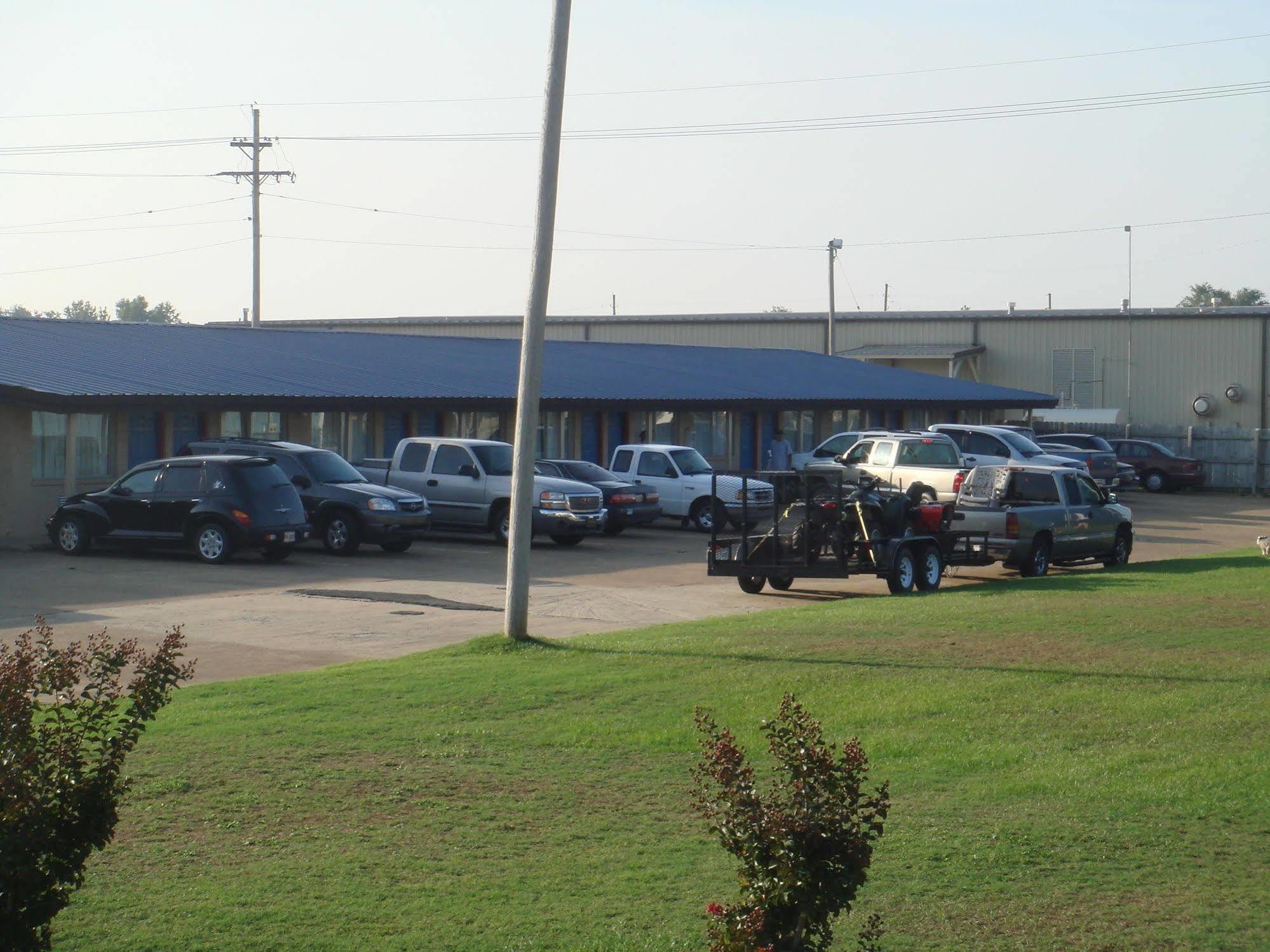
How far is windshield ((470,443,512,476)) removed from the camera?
27.2m

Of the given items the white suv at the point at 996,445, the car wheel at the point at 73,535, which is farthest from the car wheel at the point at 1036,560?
the car wheel at the point at 73,535

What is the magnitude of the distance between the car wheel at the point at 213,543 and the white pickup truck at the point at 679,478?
10259 mm

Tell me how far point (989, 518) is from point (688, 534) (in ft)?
30.8

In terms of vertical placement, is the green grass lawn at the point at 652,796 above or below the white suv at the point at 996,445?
below

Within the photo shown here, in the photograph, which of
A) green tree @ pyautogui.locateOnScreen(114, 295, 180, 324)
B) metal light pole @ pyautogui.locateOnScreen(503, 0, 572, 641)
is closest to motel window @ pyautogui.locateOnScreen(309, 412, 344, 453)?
metal light pole @ pyautogui.locateOnScreen(503, 0, 572, 641)

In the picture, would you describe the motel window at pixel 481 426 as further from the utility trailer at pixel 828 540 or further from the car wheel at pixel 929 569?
the car wheel at pixel 929 569

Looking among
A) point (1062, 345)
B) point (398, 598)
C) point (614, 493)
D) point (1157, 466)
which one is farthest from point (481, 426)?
point (1062, 345)

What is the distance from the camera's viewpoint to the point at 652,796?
8.23 m

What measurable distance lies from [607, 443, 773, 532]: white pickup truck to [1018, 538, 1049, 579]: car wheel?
772cm

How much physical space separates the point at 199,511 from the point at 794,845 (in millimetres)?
19754

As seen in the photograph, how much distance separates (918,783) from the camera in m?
8.50

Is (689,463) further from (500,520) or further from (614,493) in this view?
(500,520)

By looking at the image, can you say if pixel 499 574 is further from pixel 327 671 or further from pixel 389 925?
pixel 389 925

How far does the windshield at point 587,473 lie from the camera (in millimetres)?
29094
